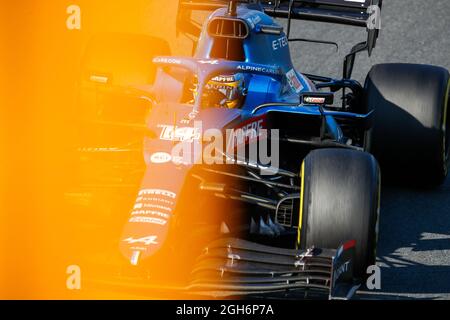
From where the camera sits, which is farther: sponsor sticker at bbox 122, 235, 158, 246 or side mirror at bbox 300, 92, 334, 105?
side mirror at bbox 300, 92, 334, 105

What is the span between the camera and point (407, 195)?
9555 millimetres

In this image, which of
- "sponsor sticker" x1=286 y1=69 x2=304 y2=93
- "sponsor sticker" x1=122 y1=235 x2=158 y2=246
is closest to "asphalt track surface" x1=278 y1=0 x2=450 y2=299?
"sponsor sticker" x1=286 y1=69 x2=304 y2=93

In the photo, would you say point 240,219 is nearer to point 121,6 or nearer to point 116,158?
point 116,158

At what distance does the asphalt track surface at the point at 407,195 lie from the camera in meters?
7.64

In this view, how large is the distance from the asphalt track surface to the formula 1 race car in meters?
0.32

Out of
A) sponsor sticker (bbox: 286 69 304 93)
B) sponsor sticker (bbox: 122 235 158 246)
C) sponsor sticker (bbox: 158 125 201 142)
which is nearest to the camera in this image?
sponsor sticker (bbox: 122 235 158 246)

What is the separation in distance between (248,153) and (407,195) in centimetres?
206

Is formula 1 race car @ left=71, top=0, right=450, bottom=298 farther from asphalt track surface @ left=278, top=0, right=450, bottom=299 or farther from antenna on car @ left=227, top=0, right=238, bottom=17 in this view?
asphalt track surface @ left=278, top=0, right=450, bottom=299

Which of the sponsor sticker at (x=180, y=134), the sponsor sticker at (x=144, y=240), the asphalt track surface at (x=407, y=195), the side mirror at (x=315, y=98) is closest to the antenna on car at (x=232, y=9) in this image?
the side mirror at (x=315, y=98)

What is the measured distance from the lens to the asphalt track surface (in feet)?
25.1

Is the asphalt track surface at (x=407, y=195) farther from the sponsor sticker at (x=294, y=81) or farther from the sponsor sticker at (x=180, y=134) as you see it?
the sponsor sticker at (x=180, y=134)

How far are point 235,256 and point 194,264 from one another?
0.36 m

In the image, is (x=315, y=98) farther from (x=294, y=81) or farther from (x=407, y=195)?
(x=407, y=195)

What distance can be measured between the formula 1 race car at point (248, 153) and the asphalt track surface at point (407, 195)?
1.06 ft
